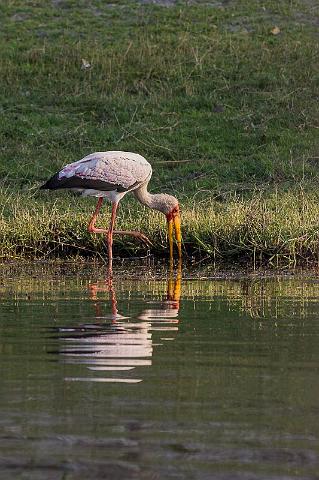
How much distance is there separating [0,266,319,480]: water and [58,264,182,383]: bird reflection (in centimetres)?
1

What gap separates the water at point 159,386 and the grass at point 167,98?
5.14m

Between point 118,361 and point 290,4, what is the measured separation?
760 inches

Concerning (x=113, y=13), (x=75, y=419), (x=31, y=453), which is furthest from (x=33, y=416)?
(x=113, y=13)

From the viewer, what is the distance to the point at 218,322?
848 centimetres

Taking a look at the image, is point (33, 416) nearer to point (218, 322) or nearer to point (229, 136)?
point (218, 322)

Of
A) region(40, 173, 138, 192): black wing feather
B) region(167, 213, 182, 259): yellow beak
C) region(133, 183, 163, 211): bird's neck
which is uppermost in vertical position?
region(40, 173, 138, 192): black wing feather

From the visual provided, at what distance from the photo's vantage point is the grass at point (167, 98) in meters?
18.2

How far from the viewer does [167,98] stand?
71.8 feet

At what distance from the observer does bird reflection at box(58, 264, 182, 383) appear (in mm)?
6613

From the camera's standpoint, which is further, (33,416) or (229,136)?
(229,136)

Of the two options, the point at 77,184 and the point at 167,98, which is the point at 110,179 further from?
the point at 167,98

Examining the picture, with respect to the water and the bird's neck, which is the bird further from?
the water

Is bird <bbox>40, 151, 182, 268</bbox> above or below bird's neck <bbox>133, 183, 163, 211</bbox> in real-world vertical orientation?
above

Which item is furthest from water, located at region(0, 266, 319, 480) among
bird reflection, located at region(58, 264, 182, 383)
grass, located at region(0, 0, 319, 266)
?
grass, located at region(0, 0, 319, 266)
